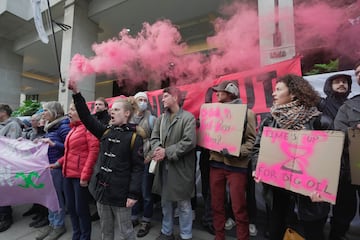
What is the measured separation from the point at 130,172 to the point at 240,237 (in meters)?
1.36

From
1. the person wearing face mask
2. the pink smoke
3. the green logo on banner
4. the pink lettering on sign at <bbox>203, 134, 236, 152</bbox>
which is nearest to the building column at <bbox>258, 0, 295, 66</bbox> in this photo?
the pink smoke

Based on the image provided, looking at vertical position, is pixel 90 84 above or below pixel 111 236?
above

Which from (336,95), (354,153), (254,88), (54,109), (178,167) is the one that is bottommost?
(178,167)

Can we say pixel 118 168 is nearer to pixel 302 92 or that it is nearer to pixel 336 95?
pixel 302 92

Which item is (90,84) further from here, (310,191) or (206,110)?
(310,191)

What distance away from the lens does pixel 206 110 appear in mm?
2857

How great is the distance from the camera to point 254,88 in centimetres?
320

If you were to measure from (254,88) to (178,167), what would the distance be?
1.54 metres

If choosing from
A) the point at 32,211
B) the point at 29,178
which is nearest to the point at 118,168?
the point at 29,178

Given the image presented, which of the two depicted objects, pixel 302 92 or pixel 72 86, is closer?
pixel 302 92

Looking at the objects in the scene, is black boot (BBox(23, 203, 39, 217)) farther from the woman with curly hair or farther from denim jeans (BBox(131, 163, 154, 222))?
the woman with curly hair

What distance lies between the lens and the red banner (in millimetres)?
2953

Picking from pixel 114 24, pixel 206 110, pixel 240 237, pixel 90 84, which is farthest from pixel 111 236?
pixel 114 24

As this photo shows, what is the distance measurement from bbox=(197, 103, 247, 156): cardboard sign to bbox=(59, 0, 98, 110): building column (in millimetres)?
5948
